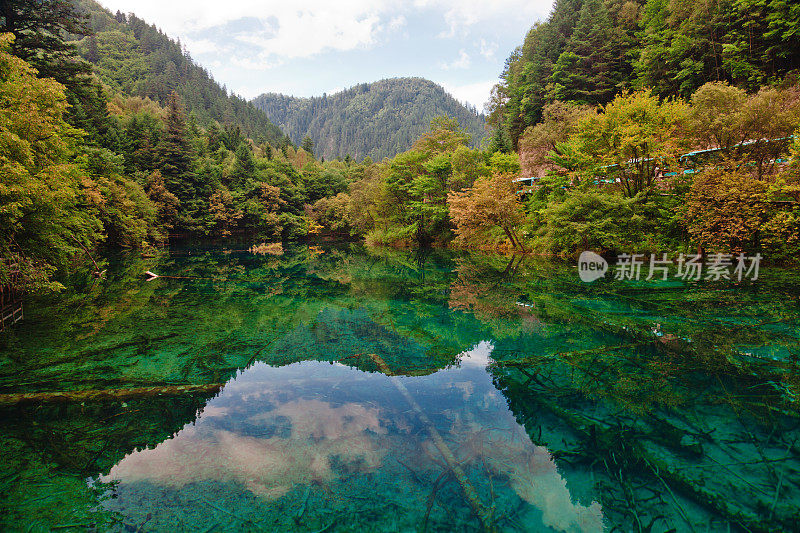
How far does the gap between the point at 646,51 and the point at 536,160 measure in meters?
11.0

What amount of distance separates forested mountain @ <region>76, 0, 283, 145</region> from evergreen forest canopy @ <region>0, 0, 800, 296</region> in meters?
47.6

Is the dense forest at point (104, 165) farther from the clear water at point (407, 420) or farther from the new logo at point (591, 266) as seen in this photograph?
the new logo at point (591, 266)

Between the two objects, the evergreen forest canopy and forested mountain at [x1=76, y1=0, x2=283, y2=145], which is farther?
forested mountain at [x1=76, y1=0, x2=283, y2=145]

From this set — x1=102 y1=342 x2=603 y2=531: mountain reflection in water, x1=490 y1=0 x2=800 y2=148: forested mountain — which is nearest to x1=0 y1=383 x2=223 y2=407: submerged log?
x1=102 y1=342 x2=603 y2=531: mountain reflection in water

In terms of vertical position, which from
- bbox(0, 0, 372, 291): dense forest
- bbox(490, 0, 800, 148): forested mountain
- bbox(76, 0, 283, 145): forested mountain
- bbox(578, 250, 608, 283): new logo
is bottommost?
bbox(578, 250, 608, 283): new logo

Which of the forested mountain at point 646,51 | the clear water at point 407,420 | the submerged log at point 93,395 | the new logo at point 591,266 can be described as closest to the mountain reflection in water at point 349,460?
the clear water at point 407,420

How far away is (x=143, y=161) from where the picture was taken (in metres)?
36.3

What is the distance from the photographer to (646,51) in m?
25.3

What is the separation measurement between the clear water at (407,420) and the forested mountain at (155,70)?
8560cm

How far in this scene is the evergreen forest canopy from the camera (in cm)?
1134

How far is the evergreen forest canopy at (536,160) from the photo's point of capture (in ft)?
37.2

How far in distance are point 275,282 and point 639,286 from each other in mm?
A: 15227

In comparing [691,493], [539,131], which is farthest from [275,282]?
[539,131]

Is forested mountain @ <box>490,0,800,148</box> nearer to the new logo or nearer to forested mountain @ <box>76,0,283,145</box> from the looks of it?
the new logo
